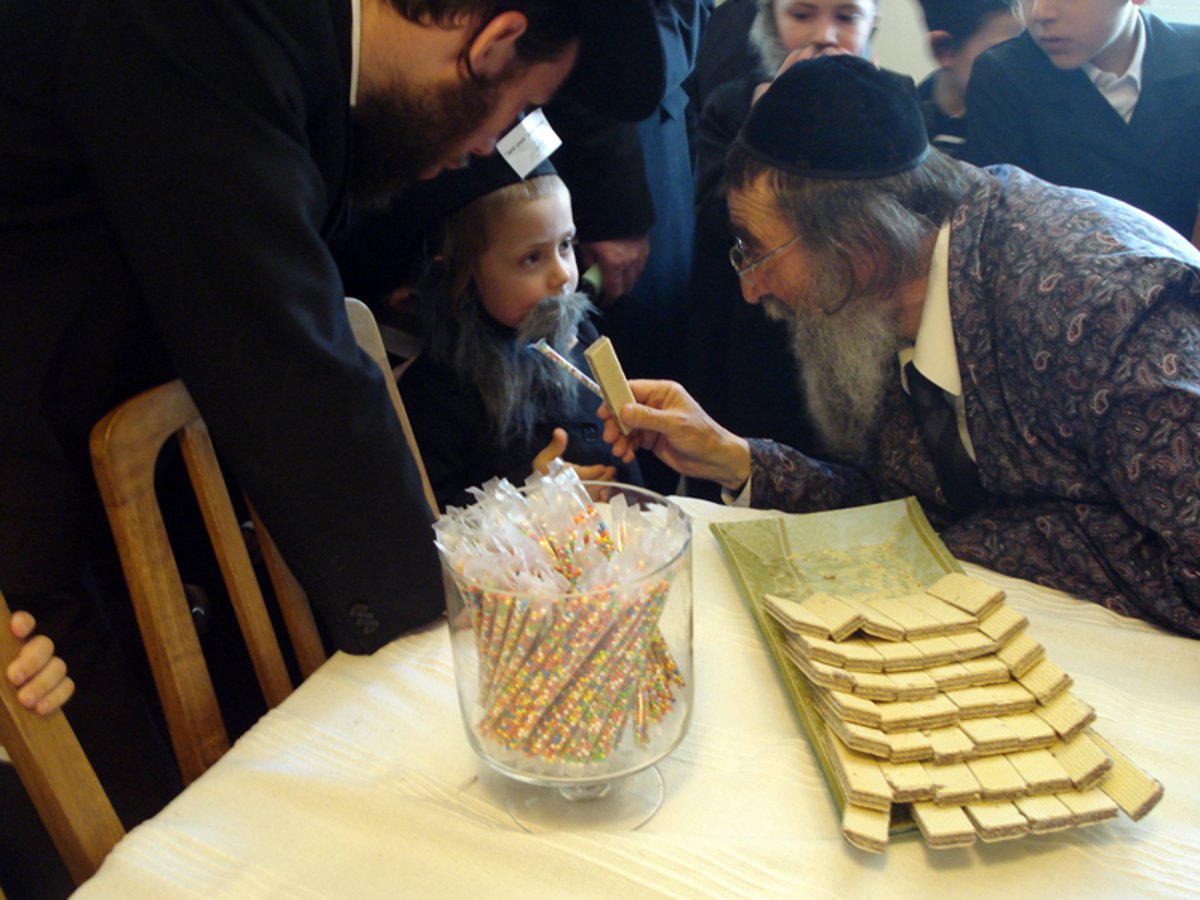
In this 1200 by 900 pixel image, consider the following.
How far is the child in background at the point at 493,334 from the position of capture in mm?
1599

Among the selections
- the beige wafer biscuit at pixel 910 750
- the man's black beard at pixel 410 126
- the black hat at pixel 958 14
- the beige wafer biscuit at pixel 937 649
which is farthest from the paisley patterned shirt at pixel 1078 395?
the black hat at pixel 958 14

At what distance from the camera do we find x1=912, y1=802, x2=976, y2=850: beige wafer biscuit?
721mm

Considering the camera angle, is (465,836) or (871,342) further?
(871,342)

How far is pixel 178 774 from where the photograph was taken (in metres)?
1.33

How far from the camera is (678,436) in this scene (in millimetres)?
1463

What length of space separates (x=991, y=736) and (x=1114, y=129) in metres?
1.58

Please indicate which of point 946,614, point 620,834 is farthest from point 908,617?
point 620,834

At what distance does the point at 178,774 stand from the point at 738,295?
1.34 metres

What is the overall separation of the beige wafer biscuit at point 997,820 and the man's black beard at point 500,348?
1.04 metres

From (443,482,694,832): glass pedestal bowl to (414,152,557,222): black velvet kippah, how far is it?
0.87m

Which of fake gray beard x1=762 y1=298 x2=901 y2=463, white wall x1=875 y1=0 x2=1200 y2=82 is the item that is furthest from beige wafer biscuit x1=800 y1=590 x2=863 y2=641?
white wall x1=875 y1=0 x2=1200 y2=82

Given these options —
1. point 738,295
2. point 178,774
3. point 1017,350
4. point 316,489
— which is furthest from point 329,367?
point 738,295

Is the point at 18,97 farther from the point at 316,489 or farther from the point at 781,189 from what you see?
the point at 781,189

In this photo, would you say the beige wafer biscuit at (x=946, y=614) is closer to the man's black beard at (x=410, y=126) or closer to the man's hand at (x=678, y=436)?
the man's hand at (x=678, y=436)
